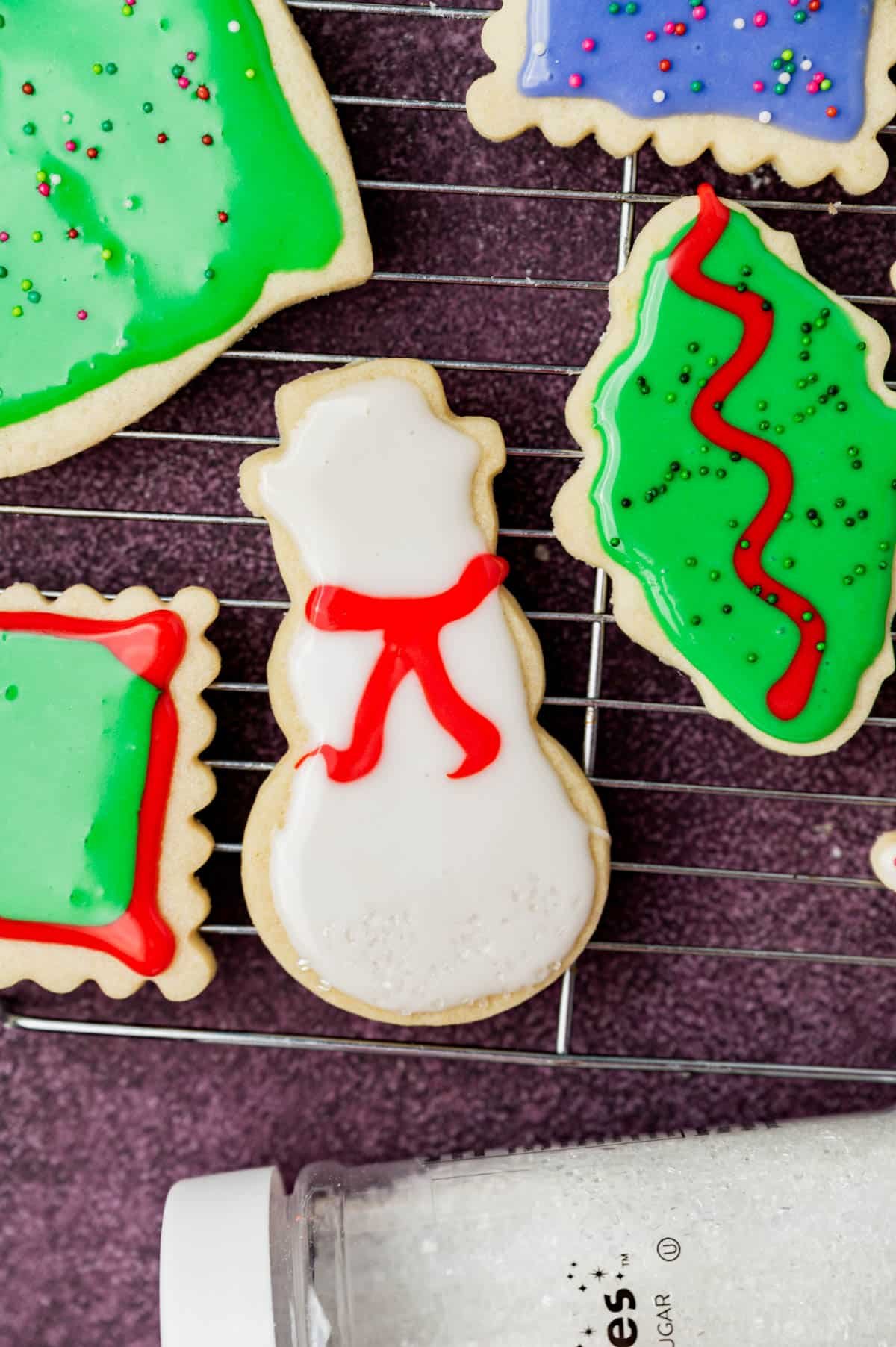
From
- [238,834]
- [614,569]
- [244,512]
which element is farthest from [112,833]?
[614,569]

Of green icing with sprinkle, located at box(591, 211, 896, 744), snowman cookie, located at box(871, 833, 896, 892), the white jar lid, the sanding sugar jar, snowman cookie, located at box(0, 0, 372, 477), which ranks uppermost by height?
snowman cookie, located at box(0, 0, 372, 477)

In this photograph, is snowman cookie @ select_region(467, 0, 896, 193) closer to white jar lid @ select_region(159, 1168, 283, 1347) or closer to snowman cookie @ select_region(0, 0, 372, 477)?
snowman cookie @ select_region(0, 0, 372, 477)

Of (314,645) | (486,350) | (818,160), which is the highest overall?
(818,160)

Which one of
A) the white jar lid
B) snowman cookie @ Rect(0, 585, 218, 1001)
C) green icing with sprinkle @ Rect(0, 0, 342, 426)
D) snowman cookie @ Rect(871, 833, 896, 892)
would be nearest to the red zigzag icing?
snowman cookie @ Rect(871, 833, 896, 892)

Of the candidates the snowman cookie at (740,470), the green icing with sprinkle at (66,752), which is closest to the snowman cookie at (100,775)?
the green icing with sprinkle at (66,752)

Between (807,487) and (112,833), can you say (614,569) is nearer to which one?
(807,487)

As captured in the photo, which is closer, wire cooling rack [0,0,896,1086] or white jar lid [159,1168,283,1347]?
white jar lid [159,1168,283,1347]
